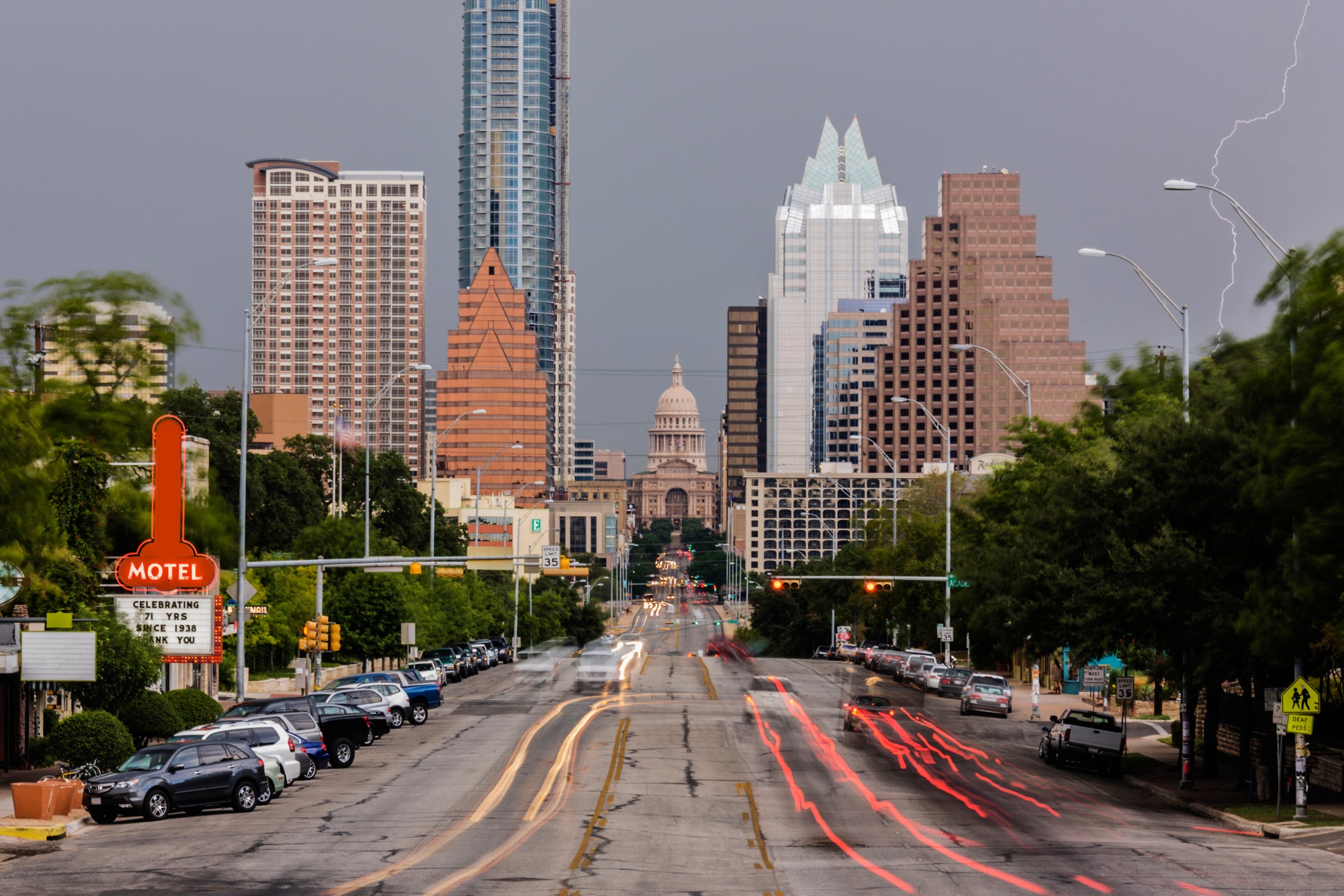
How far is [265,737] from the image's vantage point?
32.8m

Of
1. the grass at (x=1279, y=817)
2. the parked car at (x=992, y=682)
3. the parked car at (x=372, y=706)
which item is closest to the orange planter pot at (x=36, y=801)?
the parked car at (x=372, y=706)

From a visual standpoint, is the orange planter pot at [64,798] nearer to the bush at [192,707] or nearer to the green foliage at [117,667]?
the green foliage at [117,667]

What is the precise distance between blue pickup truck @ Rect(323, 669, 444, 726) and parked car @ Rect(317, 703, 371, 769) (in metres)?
8.82

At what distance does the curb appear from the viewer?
27172 millimetres

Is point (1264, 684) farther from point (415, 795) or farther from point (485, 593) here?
point (485, 593)

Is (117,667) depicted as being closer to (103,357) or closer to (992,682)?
(103,357)

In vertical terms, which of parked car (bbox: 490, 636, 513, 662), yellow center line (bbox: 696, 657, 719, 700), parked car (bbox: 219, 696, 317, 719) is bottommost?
parked car (bbox: 490, 636, 513, 662)

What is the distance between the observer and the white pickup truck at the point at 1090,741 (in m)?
38.1

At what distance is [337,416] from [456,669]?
2071 centimetres

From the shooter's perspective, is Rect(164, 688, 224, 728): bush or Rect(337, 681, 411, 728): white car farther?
Rect(337, 681, 411, 728): white car

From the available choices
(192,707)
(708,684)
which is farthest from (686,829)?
(708,684)

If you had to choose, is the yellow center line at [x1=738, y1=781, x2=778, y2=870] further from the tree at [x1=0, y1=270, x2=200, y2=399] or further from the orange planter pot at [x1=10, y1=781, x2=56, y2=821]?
the tree at [x1=0, y1=270, x2=200, y2=399]

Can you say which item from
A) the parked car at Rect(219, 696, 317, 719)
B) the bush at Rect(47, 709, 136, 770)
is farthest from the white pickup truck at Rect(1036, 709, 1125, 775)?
the bush at Rect(47, 709, 136, 770)

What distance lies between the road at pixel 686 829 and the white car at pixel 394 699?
188cm
